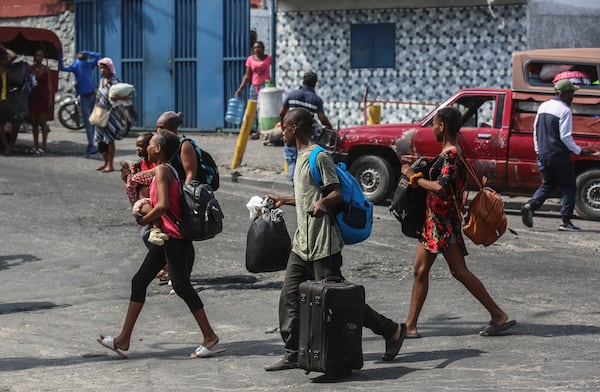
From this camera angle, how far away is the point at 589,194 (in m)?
15.9

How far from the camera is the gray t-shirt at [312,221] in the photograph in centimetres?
794

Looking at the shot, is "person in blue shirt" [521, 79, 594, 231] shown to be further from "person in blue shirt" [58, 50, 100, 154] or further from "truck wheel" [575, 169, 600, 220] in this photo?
"person in blue shirt" [58, 50, 100, 154]

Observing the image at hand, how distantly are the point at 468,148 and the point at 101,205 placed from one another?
4.82 metres

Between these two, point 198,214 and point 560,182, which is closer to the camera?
point 198,214

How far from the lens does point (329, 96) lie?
77.9 ft

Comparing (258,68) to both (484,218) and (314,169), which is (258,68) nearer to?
(484,218)

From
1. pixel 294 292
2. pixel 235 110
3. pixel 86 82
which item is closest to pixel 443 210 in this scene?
pixel 294 292

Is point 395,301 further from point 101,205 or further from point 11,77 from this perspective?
point 11,77

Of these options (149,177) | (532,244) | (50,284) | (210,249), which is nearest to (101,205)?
(210,249)

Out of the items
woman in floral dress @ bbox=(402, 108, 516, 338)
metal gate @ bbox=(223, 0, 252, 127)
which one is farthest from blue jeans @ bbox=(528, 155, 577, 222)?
metal gate @ bbox=(223, 0, 252, 127)

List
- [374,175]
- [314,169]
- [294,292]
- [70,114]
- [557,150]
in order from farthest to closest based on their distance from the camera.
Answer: [70,114] < [374,175] < [557,150] < [294,292] < [314,169]

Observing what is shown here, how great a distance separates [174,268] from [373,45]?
603 inches

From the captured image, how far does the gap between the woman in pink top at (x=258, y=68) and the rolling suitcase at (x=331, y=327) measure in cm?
1592

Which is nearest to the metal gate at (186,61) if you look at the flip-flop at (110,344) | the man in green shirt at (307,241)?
the flip-flop at (110,344)
